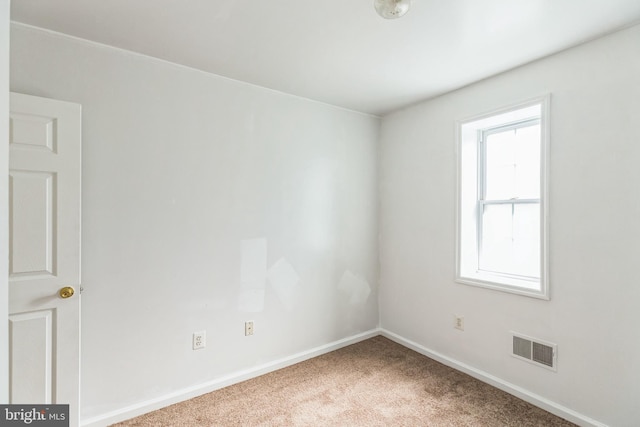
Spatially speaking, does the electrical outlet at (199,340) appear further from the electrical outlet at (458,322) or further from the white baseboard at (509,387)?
the electrical outlet at (458,322)

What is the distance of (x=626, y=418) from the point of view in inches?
72.2

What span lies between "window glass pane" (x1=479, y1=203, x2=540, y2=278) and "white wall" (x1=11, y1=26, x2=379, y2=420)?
1.29 meters

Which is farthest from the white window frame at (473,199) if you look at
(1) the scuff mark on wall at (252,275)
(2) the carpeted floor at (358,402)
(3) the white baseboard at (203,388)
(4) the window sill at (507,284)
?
(1) the scuff mark on wall at (252,275)

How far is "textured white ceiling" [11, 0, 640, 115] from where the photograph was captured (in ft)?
5.46

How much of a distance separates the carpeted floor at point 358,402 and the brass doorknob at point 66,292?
3.05 ft

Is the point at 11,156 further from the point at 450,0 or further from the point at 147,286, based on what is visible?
the point at 450,0

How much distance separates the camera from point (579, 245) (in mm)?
2043

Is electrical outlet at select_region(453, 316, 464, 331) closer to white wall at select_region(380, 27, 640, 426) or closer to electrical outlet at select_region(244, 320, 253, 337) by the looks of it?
white wall at select_region(380, 27, 640, 426)

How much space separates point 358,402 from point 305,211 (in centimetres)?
158

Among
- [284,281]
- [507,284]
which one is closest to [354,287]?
[284,281]

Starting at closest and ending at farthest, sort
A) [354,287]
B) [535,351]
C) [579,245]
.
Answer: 1. [579,245]
2. [535,351]
3. [354,287]

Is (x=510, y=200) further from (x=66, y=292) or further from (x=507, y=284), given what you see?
(x=66, y=292)

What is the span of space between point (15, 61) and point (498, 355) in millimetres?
3717
